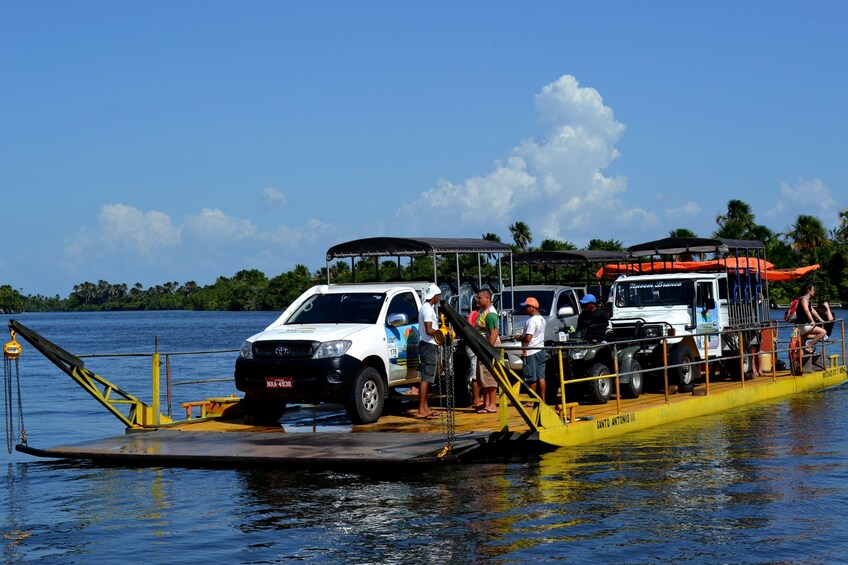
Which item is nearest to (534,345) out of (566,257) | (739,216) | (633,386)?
(633,386)

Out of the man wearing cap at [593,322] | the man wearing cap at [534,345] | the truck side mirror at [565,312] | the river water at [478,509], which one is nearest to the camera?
the river water at [478,509]

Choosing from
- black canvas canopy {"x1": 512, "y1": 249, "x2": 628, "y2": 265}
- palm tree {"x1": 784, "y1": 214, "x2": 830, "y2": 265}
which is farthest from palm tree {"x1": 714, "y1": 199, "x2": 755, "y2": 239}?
black canvas canopy {"x1": 512, "y1": 249, "x2": 628, "y2": 265}

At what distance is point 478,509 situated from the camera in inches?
450

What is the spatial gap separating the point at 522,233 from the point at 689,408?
69137 mm

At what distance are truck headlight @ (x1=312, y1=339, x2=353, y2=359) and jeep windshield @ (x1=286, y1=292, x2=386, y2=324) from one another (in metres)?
0.98

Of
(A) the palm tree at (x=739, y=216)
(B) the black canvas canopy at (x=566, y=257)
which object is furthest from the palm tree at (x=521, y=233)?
(B) the black canvas canopy at (x=566, y=257)

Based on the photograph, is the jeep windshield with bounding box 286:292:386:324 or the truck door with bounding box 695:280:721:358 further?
the truck door with bounding box 695:280:721:358

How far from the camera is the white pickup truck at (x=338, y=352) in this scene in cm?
1475

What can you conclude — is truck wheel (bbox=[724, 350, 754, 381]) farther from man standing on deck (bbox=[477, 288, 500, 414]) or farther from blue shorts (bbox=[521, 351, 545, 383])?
blue shorts (bbox=[521, 351, 545, 383])

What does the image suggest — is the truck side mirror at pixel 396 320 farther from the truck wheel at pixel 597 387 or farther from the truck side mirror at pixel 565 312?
the truck side mirror at pixel 565 312

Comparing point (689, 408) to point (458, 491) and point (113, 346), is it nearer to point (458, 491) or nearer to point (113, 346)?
point (458, 491)

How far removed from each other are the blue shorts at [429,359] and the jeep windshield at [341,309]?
0.87 meters

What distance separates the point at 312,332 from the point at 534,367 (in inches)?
114

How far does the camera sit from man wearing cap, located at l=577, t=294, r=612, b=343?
18.1 metres
